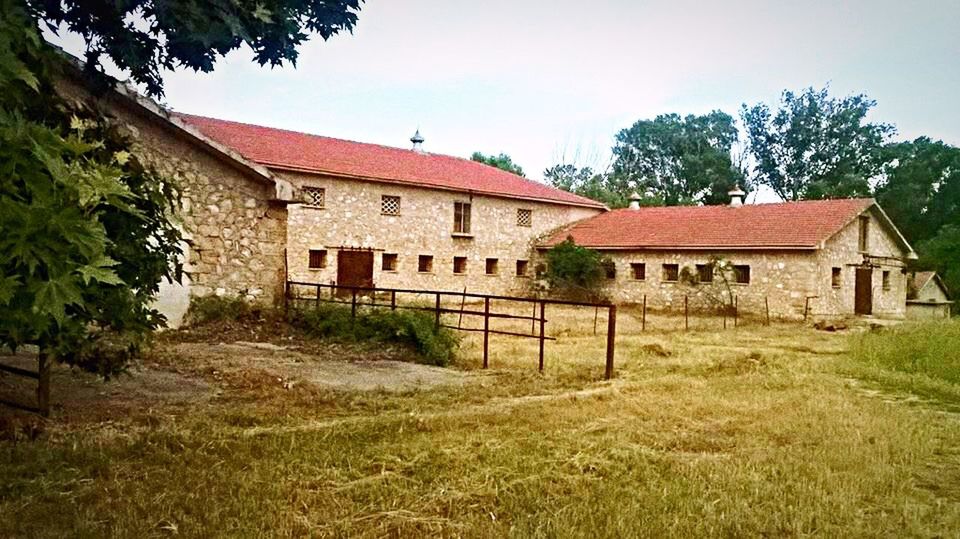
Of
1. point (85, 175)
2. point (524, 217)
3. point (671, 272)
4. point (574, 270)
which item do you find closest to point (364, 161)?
point (524, 217)

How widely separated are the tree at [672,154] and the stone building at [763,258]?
76.2 feet

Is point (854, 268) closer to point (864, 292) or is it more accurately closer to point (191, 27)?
point (864, 292)

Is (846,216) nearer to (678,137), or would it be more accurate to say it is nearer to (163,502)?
(163,502)

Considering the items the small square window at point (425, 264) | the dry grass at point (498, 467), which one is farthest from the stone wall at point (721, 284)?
the dry grass at point (498, 467)

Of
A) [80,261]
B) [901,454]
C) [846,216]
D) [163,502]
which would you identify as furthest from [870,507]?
[846,216]

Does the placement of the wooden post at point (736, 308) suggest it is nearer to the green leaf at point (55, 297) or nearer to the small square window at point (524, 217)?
the small square window at point (524, 217)

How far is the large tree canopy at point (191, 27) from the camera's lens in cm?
412

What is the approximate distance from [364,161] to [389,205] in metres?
1.92

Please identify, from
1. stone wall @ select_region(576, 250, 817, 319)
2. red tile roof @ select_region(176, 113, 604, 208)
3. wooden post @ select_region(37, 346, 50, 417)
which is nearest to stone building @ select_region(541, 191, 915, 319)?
stone wall @ select_region(576, 250, 817, 319)

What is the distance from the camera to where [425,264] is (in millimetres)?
24609

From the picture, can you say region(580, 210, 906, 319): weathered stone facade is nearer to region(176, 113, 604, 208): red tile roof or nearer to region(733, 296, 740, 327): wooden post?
region(733, 296, 740, 327): wooden post

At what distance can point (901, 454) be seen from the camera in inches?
227

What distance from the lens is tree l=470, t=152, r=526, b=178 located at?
44906mm

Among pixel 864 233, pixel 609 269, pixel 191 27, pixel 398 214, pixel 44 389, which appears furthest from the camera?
pixel 609 269
